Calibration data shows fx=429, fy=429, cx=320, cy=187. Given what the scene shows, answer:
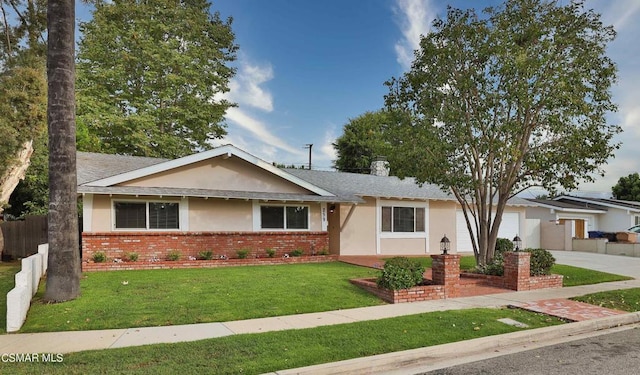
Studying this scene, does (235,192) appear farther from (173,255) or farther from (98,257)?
(98,257)

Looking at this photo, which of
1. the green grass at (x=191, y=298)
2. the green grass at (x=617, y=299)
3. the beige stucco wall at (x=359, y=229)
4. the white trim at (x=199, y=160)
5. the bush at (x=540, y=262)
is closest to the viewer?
the green grass at (x=191, y=298)

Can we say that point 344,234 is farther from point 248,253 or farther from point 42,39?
point 42,39

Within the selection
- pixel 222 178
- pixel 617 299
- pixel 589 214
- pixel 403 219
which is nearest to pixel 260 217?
pixel 222 178

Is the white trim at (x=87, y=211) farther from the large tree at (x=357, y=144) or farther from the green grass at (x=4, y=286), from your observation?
the large tree at (x=357, y=144)

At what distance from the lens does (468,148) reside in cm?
1276

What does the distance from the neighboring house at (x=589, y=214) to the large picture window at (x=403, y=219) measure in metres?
12.0

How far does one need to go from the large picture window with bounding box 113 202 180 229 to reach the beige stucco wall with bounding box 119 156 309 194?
2.28 feet

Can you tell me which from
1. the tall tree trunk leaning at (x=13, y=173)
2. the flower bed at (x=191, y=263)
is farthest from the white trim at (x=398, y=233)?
the tall tree trunk leaning at (x=13, y=173)

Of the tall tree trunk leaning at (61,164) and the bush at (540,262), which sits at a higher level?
the tall tree trunk leaning at (61,164)

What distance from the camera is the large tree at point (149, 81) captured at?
2578 cm

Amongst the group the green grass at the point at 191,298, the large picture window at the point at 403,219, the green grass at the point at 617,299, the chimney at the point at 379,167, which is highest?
the chimney at the point at 379,167

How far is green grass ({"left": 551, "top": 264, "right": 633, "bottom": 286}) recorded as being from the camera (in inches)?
488

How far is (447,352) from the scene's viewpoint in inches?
238

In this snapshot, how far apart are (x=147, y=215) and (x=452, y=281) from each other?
389 inches
